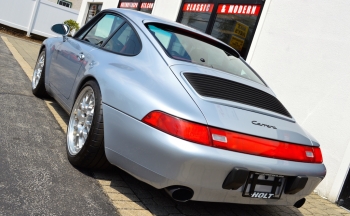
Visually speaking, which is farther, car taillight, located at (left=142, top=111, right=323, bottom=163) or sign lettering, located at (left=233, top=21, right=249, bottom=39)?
sign lettering, located at (left=233, top=21, right=249, bottom=39)

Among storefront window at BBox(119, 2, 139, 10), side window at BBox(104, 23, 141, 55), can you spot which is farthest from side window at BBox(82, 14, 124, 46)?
storefront window at BBox(119, 2, 139, 10)

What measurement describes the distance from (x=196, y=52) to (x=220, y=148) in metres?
1.27

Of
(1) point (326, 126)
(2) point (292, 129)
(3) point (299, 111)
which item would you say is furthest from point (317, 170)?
(3) point (299, 111)

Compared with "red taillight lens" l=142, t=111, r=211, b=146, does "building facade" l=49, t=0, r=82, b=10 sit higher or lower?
higher

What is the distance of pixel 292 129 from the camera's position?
3.17 metres

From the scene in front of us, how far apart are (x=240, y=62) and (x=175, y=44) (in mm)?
860

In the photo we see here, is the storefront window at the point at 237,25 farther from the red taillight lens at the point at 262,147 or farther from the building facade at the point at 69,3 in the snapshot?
the building facade at the point at 69,3

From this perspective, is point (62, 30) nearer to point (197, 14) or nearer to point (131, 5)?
point (197, 14)

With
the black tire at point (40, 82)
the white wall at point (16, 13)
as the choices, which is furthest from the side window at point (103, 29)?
the white wall at point (16, 13)

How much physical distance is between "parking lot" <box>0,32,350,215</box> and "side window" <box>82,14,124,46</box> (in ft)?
3.49

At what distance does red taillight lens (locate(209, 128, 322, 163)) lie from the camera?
268 cm

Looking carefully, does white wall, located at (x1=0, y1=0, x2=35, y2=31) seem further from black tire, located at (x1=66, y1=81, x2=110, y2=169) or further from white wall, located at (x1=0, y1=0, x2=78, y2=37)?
black tire, located at (x1=66, y1=81, x2=110, y2=169)

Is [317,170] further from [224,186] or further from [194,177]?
[194,177]

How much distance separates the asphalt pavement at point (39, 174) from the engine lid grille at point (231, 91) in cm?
111
